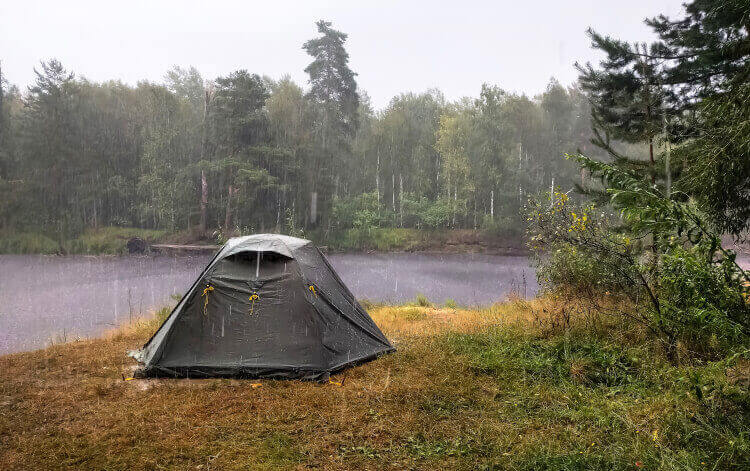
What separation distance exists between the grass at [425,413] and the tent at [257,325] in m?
0.26

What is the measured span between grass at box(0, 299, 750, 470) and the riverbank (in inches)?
863

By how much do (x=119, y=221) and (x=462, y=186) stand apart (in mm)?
23260

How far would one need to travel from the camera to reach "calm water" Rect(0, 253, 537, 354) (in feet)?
36.5

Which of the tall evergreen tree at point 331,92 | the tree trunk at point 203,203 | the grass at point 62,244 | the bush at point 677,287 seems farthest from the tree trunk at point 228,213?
the bush at point 677,287

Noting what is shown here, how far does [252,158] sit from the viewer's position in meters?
26.4

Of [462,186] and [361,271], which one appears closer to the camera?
[361,271]

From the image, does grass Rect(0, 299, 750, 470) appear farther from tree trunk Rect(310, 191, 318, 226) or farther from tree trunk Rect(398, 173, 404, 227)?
tree trunk Rect(398, 173, 404, 227)

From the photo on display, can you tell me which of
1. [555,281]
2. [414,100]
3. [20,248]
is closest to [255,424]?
[555,281]

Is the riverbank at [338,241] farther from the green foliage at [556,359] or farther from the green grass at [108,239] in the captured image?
the green foliage at [556,359]

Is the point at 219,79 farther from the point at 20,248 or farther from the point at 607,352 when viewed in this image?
the point at 607,352

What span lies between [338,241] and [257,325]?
74.8 ft

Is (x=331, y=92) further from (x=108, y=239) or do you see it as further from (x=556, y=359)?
(x=556, y=359)

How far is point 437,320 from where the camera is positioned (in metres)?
8.30

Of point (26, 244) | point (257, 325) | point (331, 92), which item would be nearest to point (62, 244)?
point (26, 244)
